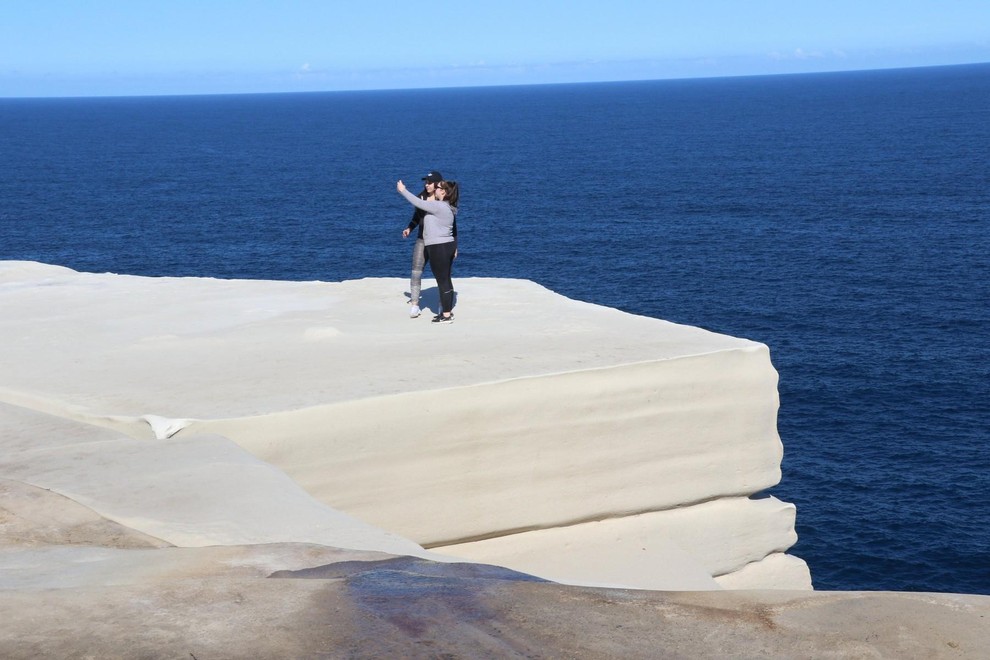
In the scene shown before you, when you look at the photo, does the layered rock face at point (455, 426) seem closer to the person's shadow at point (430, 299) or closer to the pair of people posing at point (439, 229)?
the person's shadow at point (430, 299)

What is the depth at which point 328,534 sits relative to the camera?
8.45 meters

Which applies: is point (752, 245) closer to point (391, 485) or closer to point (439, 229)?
point (439, 229)

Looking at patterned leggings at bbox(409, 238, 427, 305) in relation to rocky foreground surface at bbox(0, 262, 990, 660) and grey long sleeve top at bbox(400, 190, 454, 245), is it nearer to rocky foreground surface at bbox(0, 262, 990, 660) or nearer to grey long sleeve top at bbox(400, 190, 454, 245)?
grey long sleeve top at bbox(400, 190, 454, 245)

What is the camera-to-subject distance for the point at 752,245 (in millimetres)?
65625

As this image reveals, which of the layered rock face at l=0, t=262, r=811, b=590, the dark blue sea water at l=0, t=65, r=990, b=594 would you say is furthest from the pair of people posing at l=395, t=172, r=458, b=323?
the dark blue sea water at l=0, t=65, r=990, b=594

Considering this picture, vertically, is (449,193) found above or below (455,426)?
above

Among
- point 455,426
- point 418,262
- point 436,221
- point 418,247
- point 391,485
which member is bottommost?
point 391,485

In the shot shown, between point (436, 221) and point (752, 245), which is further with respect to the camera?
point (752, 245)

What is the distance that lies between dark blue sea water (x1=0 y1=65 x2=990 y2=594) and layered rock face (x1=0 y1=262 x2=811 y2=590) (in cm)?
1446

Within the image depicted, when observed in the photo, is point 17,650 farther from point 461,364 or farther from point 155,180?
point 155,180

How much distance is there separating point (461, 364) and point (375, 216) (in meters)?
67.8

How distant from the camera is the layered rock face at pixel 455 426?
35.9 ft

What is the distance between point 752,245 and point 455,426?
184 ft

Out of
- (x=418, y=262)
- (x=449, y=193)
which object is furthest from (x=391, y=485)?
(x=449, y=193)
